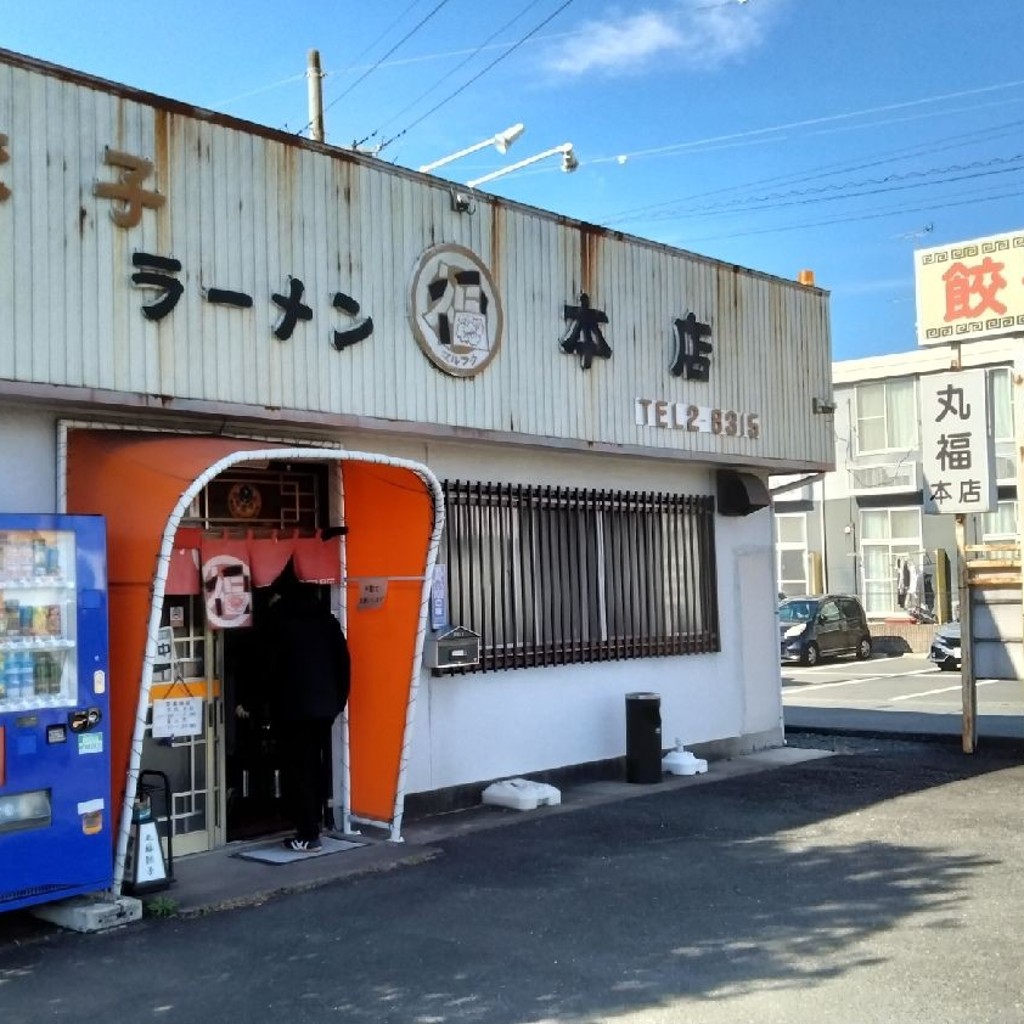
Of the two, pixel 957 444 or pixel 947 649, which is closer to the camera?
pixel 957 444

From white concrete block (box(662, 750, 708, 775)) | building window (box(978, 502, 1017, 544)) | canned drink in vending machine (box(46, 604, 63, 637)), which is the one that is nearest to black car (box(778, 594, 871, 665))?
building window (box(978, 502, 1017, 544))

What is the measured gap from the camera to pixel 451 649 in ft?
32.5

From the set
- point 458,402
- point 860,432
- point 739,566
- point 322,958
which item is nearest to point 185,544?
point 458,402

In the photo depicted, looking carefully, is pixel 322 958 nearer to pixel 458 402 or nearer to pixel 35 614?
pixel 35 614

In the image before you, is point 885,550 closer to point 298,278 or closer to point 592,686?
point 592,686

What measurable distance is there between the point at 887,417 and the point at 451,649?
25.6 m

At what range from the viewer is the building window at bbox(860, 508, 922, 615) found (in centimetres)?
3272

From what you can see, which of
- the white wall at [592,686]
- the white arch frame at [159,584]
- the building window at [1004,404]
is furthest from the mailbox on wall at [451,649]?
the building window at [1004,404]

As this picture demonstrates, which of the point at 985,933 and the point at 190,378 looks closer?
the point at 985,933

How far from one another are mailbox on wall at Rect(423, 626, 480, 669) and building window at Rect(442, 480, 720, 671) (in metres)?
0.40

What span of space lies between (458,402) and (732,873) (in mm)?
4273

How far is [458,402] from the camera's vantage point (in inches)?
390

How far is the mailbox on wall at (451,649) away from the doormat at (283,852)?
1648 mm

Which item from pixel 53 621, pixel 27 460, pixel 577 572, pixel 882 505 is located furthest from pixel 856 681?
pixel 53 621
